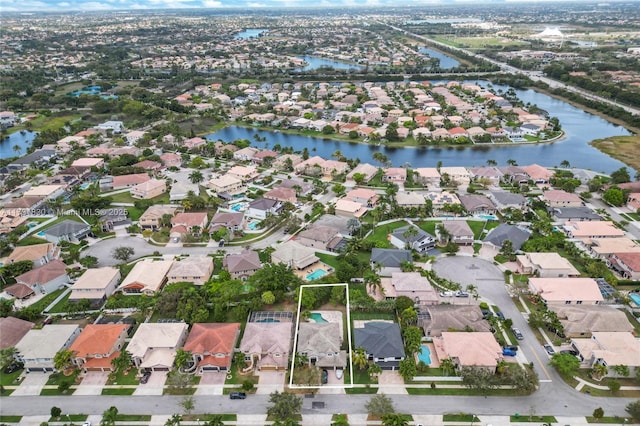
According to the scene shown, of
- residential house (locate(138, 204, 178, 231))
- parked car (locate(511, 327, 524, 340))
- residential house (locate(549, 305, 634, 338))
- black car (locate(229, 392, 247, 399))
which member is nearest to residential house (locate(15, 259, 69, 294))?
residential house (locate(138, 204, 178, 231))

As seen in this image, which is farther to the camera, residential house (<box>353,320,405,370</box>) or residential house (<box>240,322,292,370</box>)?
residential house (<box>240,322,292,370</box>)

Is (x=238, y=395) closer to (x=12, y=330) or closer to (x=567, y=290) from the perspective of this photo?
(x=12, y=330)

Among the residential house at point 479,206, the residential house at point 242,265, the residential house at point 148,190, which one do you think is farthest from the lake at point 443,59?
the residential house at point 242,265

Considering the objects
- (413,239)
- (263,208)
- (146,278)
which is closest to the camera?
(146,278)

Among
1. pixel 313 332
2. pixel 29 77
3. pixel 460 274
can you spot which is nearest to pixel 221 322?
pixel 313 332

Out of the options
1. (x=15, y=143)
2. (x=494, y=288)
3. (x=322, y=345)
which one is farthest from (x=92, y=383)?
(x=15, y=143)

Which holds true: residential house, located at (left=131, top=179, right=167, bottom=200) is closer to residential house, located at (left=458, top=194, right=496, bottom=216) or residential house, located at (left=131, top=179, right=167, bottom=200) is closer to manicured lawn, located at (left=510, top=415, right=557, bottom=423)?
residential house, located at (left=458, top=194, right=496, bottom=216)

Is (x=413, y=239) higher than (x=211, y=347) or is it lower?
higher
